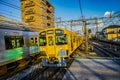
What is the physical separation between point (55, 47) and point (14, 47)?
342 cm

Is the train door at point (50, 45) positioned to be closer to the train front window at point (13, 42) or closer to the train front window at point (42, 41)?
the train front window at point (42, 41)

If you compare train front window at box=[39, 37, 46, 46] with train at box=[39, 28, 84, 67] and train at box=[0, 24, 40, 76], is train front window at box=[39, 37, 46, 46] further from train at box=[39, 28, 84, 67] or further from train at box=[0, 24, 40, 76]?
train at box=[0, 24, 40, 76]

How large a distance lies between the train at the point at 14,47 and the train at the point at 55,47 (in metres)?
2.14

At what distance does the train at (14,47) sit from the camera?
29.4 ft

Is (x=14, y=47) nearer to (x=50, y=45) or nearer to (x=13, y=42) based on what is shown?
(x=13, y=42)

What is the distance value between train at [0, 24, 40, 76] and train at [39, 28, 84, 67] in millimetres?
2140

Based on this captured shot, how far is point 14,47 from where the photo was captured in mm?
10312

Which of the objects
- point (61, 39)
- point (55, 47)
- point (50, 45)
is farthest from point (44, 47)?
point (61, 39)

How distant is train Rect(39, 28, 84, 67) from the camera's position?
964 cm

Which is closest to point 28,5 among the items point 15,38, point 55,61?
point 15,38

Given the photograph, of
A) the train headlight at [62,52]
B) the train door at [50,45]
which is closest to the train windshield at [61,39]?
the train door at [50,45]

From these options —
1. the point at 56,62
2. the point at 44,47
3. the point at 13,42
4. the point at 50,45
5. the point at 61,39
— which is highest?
the point at 61,39

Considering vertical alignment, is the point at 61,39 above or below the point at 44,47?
above

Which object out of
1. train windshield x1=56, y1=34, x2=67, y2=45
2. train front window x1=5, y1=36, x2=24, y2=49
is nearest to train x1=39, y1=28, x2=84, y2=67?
train windshield x1=56, y1=34, x2=67, y2=45
